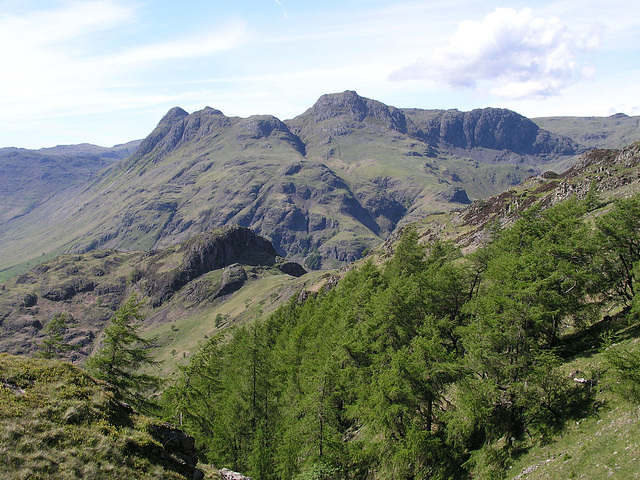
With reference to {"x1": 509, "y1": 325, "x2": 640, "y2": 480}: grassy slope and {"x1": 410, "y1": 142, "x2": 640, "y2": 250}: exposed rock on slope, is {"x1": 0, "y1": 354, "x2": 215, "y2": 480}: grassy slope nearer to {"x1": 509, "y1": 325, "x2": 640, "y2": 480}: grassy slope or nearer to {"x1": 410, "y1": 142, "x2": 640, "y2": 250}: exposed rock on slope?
{"x1": 509, "y1": 325, "x2": 640, "y2": 480}: grassy slope

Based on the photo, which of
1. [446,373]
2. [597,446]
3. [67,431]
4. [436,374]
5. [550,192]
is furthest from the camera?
[550,192]

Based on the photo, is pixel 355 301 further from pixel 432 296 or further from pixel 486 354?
pixel 486 354

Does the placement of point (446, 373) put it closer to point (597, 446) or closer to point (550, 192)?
point (597, 446)

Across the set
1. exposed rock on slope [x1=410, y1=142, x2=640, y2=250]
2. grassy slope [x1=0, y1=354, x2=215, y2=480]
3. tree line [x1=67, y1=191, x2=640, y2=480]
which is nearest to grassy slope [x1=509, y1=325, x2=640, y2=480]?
tree line [x1=67, y1=191, x2=640, y2=480]

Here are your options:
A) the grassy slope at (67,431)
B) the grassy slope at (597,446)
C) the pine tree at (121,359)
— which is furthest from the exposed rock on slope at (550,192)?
the grassy slope at (67,431)

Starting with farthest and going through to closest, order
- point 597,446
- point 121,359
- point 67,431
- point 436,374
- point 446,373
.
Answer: point 121,359, point 446,373, point 436,374, point 597,446, point 67,431

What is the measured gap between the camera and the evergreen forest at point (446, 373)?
29031 mm

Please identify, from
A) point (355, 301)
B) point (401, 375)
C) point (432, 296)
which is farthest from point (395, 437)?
point (355, 301)

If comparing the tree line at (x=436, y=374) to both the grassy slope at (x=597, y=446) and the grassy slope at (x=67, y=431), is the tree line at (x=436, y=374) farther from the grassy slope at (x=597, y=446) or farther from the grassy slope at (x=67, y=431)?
the grassy slope at (x=67, y=431)

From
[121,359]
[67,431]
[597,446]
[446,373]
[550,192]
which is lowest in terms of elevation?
[597,446]

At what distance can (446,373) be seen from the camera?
32844 mm

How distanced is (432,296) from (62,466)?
3429 centimetres

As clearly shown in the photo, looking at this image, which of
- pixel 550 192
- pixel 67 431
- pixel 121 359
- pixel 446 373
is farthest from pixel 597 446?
pixel 550 192

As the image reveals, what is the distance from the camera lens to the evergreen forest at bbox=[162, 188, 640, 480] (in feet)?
95.2
